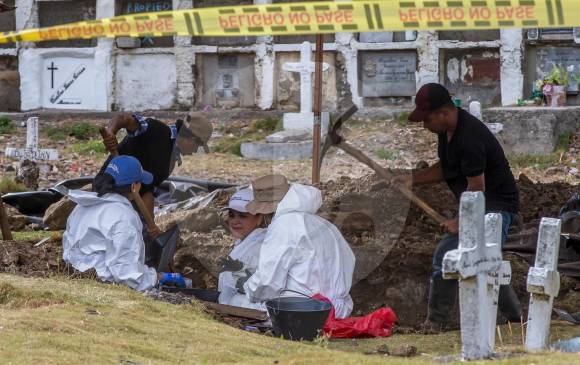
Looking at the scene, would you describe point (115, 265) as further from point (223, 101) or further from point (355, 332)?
point (223, 101)

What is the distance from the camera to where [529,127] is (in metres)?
14.7

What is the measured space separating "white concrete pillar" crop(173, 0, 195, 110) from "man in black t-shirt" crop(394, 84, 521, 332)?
34.2 feet

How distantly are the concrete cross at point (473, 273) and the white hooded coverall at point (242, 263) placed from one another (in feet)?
8.95

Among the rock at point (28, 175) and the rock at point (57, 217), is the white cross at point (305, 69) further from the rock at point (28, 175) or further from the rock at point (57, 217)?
the rock at point (57, 217)

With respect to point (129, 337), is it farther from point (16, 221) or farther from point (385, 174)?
point (16, 221)

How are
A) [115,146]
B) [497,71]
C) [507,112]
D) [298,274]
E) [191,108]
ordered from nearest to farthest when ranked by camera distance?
[298,274]
[115,146]
[507,112]
[497,71]
[191,108]

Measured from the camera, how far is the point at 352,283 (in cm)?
818

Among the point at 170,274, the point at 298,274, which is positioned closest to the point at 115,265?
the point at 170,274

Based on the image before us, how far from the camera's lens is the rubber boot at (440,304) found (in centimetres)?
727

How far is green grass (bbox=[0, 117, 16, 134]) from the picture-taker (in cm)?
1733

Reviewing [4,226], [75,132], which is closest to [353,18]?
[4,226]

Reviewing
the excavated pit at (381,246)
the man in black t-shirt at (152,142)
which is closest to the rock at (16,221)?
the excavated pit at (381,246)

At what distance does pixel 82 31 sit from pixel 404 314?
2.83 meters

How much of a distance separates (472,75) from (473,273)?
11.5 m
